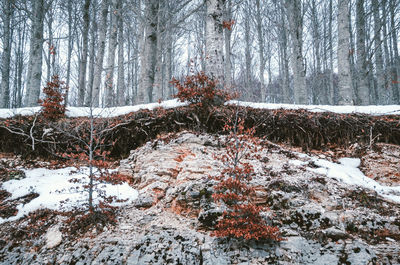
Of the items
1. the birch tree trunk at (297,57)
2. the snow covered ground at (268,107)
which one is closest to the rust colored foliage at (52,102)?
the snow covered ground at (268,107)

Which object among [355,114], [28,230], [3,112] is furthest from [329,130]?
[3,112]

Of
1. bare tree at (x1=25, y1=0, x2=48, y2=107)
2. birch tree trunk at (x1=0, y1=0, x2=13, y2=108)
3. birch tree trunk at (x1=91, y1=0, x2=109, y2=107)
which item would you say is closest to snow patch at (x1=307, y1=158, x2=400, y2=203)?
birch tree trunk at (x1=91, y1=0, x2=109, y2=107)

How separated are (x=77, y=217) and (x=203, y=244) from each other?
2051mm

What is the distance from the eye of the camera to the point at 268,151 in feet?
13.8

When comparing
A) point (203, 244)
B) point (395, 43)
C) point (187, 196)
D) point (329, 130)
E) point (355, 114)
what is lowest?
point (203, 244)

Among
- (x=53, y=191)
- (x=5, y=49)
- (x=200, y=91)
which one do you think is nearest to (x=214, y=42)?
(x=200, y=91)

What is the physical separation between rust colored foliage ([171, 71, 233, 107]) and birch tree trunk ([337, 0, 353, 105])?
3.90m

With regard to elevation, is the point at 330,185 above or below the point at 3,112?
below

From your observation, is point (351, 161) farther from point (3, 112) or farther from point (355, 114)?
point (3, 112)

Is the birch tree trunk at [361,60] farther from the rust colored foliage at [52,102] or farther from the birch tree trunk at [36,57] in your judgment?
the birch tree trunk at [36,57]

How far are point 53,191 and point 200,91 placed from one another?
12.0ft

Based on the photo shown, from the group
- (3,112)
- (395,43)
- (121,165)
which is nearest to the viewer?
(121,165)

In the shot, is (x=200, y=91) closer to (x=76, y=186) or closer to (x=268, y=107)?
(x=268, y=107)

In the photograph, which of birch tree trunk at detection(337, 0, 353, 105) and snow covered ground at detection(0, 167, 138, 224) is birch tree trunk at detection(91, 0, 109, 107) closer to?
snow covered ground at detection(0, 167, 138, 224)
